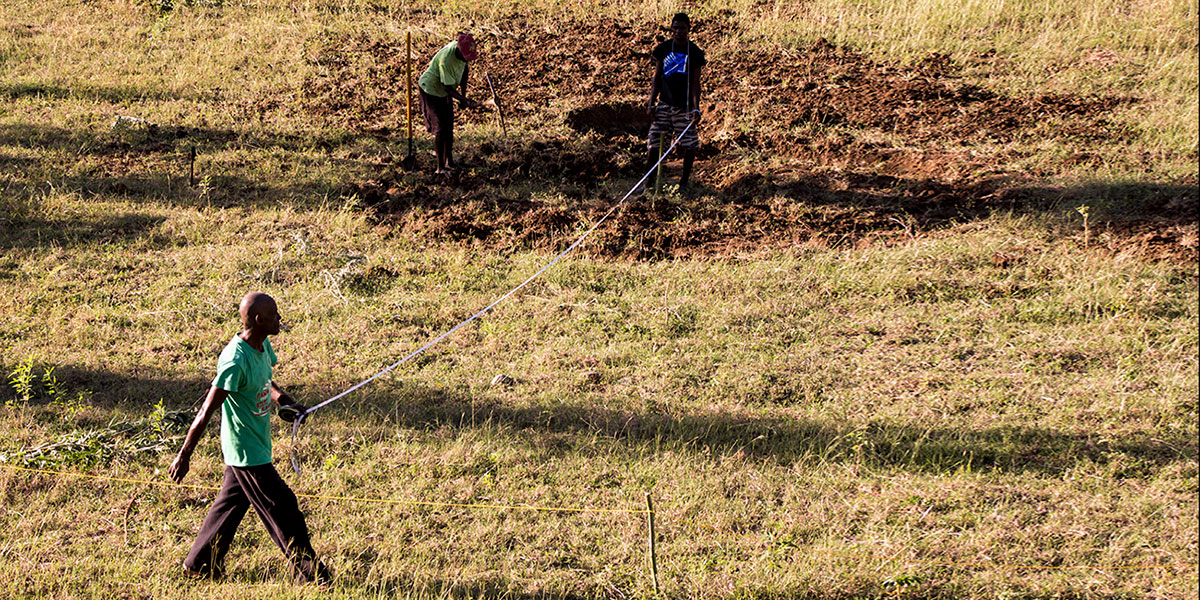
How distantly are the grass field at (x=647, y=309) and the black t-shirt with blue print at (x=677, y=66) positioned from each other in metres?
0.99

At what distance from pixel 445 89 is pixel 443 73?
22 cm

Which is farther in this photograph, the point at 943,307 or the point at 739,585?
the point at 943,307

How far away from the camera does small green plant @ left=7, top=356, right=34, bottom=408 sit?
6.02 metres

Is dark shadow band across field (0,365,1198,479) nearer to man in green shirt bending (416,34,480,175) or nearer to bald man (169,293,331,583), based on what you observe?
bald man (169,293,331,583)

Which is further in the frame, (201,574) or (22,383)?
(22,383)

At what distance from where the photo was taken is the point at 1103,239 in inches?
324

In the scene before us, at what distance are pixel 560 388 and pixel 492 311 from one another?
1405 millimetres

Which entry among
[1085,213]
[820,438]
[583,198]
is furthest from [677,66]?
[820,438]

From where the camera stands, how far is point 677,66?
30.2 ft

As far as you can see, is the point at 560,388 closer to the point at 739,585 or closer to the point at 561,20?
the point at 739,585

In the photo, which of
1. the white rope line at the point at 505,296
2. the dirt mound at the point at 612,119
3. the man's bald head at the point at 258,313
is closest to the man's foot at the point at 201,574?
the white rope line at the point at 505,296

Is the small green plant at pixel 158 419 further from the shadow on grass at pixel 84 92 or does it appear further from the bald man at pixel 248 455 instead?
the shadow on grass at pixel 84 92

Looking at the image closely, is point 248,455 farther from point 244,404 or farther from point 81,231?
point 81,231

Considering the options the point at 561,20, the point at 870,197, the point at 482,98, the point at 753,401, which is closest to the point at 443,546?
the point at 753,401
